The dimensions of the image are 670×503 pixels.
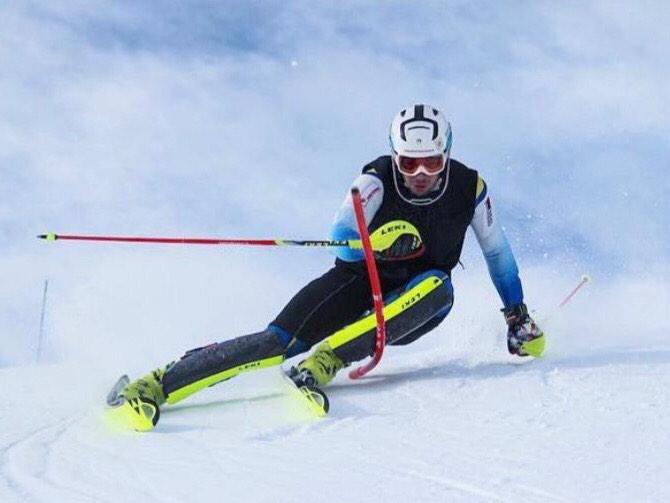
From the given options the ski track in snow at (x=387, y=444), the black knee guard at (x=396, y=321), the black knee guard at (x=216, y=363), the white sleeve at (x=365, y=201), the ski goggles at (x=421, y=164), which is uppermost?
the ski goggles at (x=421, y=164)

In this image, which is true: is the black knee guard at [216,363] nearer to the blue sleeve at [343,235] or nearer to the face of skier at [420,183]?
the blue sleeve at [343,235]

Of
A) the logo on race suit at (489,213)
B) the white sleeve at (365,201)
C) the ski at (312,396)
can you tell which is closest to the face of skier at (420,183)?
the white sleeve at (365,201)

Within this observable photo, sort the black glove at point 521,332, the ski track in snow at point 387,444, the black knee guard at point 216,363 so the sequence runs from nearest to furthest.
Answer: the ski track in snow at point 387,444, the black knee guard at point 216,363, the black glove at point 521,332

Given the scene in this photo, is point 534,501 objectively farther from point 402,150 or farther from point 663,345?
point 663,345

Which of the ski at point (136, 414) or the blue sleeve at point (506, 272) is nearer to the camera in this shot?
the ski at point (136, 414)

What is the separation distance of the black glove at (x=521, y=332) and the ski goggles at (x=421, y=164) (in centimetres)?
120

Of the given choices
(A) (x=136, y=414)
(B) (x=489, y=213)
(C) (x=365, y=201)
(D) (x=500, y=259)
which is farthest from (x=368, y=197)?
(A) (x=136, y=414)

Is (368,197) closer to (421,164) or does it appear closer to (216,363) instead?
(421,164)

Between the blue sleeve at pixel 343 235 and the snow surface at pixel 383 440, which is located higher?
the blue sleeve at pixel 343 235

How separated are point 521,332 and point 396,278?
92 cm

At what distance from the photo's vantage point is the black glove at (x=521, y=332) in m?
5.84

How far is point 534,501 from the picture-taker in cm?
284

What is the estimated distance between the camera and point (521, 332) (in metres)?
5.84

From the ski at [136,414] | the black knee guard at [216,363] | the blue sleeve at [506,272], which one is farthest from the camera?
the blue sleeve at [506,272]
